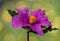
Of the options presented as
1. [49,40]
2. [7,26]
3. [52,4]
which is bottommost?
[49,40]

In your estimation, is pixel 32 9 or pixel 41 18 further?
pixel 32 9

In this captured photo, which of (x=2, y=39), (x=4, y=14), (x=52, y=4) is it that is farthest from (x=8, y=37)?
(x=52, y=4)

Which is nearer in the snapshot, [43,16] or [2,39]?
[43,16]

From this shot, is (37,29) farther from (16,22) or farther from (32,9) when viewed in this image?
(32,9)

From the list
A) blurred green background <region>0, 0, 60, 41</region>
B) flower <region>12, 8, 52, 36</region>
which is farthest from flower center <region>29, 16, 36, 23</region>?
blurred green background <region>0, 0, 60, 41</region>

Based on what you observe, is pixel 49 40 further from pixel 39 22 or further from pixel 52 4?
pixel 39 22

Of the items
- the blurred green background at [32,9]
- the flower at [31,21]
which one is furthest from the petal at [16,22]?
the blurred green background at [32,9]

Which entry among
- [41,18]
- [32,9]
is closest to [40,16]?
[41,18]
